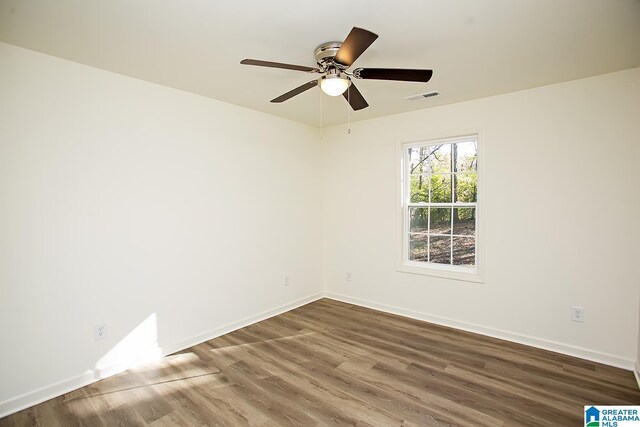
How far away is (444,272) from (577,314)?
1.22 m

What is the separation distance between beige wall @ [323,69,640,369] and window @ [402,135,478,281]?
153 mm

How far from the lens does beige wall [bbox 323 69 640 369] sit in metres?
2.70

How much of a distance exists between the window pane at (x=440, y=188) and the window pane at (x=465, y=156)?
181 mm

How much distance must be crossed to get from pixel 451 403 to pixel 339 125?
3524mm

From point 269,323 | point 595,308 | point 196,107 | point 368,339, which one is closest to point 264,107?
point 196,107

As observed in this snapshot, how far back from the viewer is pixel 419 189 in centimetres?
401

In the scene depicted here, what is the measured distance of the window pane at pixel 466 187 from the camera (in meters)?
3.58

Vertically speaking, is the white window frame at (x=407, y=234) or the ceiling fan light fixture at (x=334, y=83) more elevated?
the ceiling fan light fixture at (x=334, y=83)

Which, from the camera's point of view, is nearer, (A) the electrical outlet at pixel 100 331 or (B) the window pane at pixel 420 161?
(A) the electrical outlet at pixel 100 331

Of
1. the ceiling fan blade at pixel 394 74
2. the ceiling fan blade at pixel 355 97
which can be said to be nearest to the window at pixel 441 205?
the ceiling fan blade at pixel 355 97

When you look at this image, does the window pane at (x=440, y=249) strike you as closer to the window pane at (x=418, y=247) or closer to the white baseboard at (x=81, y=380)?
the window pane at (x=418, y=247)

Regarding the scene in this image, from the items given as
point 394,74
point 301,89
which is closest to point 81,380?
point 301,89

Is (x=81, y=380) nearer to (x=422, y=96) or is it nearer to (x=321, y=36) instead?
(x=321, y=36)

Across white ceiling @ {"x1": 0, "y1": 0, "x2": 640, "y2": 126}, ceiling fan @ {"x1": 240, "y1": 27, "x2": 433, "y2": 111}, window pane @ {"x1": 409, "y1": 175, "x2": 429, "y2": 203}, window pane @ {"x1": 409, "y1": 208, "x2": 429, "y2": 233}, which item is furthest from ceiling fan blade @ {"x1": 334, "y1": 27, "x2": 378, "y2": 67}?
window pane @ {"x1": 409, "y1": 208, "x2": 429, "y2": 233}
